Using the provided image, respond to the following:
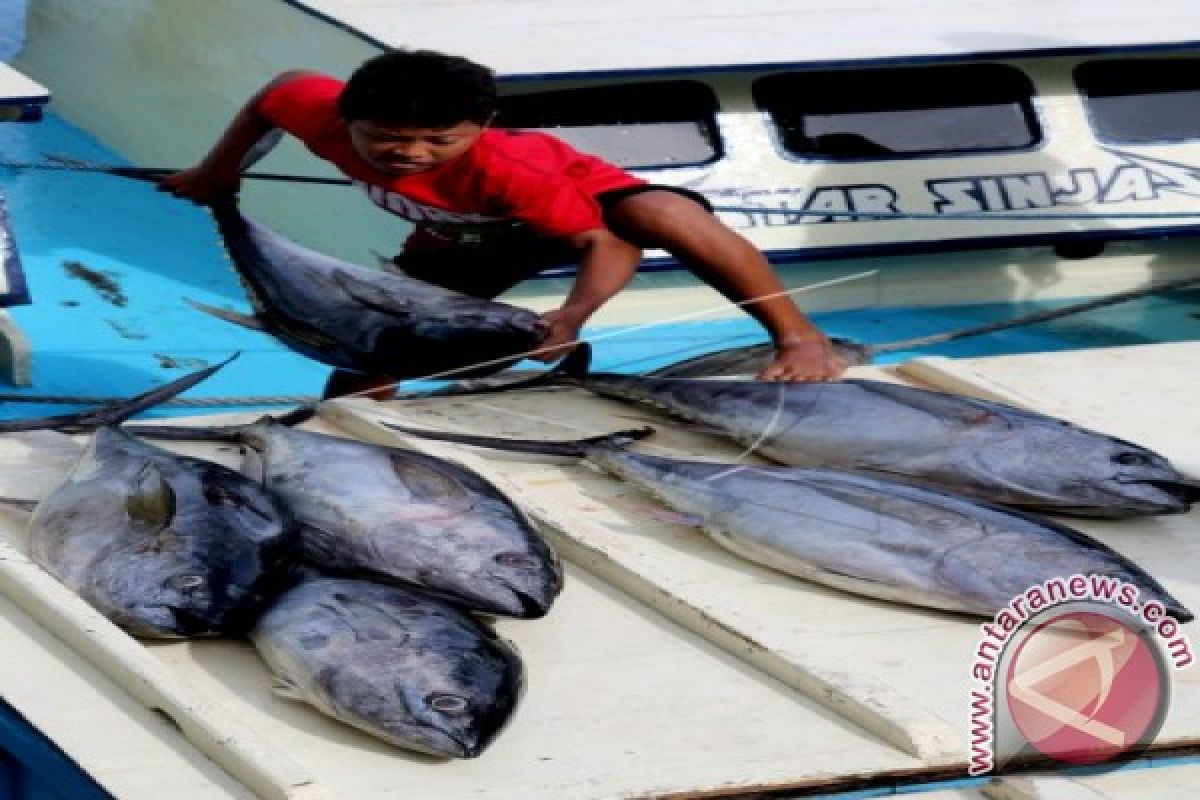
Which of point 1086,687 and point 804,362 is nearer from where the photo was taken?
point 1086,687

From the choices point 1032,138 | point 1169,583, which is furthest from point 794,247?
point 1169,583

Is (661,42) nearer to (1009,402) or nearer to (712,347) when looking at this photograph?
(712,347)

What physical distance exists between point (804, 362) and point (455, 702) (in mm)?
2110

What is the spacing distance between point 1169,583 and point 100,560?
6.70 feet

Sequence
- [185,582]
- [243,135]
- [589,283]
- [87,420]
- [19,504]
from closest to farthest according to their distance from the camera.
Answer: [185,582] → [19,504] → [87,420] → [589,283] → [243,135]

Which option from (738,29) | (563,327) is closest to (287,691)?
(563,327)

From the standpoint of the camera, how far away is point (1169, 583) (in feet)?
14.7

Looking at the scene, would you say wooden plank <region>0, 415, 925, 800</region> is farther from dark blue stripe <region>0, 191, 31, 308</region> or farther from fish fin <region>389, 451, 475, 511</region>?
dark blue stripe <region>0, 191, 31, 308</region>

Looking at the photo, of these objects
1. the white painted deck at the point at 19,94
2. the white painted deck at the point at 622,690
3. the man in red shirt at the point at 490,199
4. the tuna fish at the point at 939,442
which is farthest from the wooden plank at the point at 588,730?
the white painted deck at the point at 19,94

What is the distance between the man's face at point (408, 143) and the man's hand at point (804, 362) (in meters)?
0.98

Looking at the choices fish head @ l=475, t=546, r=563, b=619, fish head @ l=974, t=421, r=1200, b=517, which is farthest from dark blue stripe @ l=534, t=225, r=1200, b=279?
fish head @ l=475, t=546, r=563, b=619

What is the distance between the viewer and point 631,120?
8805 mm

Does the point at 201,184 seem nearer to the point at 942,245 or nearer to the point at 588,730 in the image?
the point at 588,730

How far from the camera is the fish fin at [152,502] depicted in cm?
423
